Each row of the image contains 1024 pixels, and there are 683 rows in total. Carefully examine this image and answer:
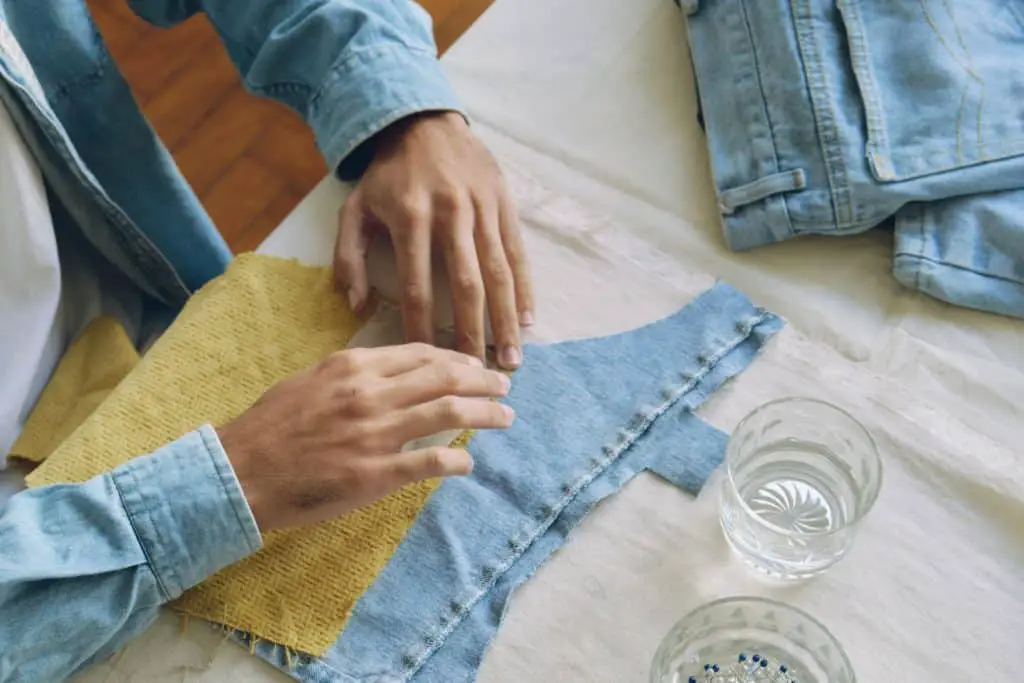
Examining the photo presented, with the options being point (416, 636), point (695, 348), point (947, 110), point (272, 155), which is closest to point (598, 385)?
point (695, 348)

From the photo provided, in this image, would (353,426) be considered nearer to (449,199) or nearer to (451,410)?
(451,410)

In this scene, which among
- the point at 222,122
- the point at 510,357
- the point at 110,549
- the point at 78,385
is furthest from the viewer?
the point at 222,122

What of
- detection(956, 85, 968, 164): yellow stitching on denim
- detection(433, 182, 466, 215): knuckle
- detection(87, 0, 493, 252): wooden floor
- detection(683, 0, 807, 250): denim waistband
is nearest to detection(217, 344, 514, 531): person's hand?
detection(433, 182, 466, 215): knuckle

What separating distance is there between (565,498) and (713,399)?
0.12 meters

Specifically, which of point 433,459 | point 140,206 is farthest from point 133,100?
point 433,459

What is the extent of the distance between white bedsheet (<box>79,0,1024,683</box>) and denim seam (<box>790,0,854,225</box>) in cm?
4

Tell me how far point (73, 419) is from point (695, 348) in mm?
433

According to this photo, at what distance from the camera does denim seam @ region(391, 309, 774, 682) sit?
0.52 metres

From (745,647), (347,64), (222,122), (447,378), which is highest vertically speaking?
(347,64)

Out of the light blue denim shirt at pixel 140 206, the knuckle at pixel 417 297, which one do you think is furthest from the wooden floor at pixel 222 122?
the knuckle at pixel 417 297

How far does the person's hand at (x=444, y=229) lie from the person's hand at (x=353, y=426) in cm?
4

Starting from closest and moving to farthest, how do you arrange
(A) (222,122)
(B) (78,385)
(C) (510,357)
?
(C) (510,357) < (B) (78,385) < (A) (222,122)

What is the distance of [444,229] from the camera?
64 cm

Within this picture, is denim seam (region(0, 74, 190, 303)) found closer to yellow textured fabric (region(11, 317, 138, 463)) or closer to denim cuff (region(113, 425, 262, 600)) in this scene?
yellow textured fabric (region(11, 317, 138, 463))
